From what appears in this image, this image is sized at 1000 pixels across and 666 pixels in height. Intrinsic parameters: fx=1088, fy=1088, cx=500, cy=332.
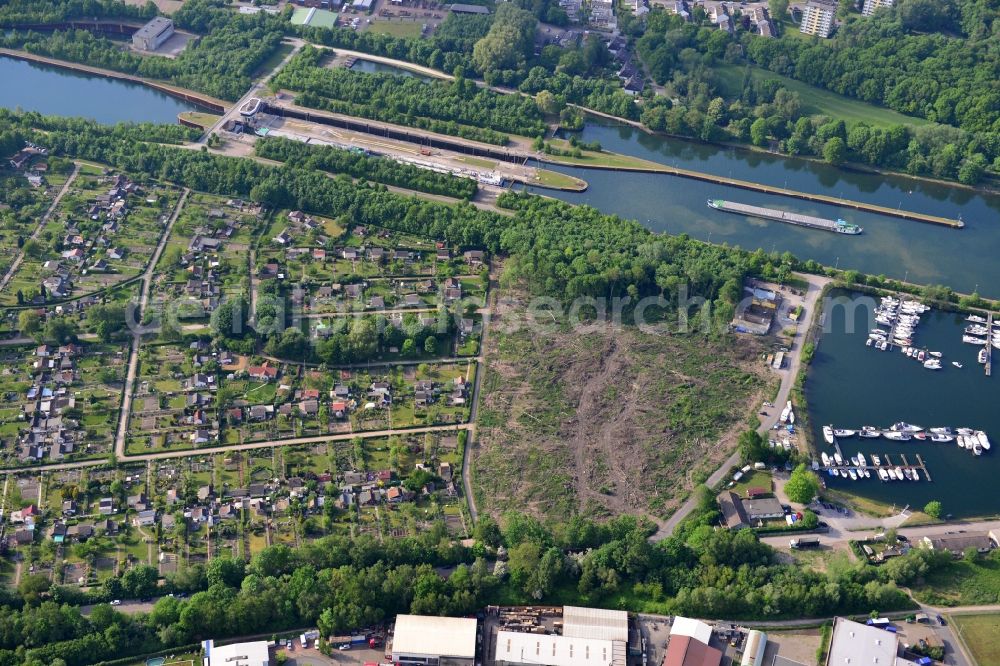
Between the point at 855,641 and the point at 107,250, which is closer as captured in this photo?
the point at 855,641

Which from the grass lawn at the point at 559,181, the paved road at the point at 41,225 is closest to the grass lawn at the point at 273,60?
the paved road at the point at 41,225

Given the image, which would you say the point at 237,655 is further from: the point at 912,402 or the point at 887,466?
the point at 912,402

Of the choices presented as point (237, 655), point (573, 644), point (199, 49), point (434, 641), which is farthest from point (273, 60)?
point (573, 644)

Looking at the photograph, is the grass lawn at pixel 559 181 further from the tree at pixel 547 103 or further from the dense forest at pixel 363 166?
the tree at pixel 547 103

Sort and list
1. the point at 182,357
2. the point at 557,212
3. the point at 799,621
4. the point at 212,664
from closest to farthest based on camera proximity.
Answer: the point at 212,664
the point at 799,621
the point at 182,357
the point at 557,212

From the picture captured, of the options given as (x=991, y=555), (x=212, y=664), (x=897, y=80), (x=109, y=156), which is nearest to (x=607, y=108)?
(x=897, y=80)

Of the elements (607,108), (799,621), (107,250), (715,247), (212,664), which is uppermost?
(607,108)

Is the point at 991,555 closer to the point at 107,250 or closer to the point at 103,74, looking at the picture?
the point at 107,250
